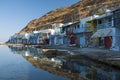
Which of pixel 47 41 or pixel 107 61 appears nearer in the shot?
pixel 107 61

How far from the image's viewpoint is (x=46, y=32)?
4259 inches

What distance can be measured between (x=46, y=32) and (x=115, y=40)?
68400mm

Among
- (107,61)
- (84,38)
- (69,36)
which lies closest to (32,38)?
(69,36)

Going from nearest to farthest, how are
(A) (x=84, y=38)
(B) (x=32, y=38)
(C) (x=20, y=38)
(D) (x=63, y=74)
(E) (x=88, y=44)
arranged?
(D) (x=63, y=74) → (E) (x=88, y=44) → (A) (x=84, y=38) → (B) (x=32, y=38) → (C) (x=20, y=38)

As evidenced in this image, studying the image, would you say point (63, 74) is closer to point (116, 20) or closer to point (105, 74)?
point (105, 74)

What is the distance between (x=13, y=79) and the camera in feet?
73.3

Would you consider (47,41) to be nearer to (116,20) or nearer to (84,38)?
Answer: (84,38)

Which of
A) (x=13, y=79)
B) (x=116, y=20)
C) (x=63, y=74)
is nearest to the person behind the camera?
(x=13, y=79)

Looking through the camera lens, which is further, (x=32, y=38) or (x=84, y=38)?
(x=32, y=38)

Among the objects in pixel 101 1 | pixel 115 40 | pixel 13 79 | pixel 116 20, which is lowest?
pixel 13 79

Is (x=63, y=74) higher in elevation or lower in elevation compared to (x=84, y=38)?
lower

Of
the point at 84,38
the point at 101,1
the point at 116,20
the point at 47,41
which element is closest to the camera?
the point at 116,20

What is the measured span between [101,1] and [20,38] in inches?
2052

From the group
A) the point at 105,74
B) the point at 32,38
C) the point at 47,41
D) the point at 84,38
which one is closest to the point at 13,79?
the point at 105,74
